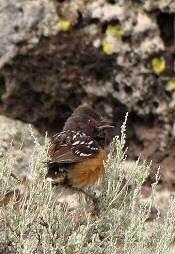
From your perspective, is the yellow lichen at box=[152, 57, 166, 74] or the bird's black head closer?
the bird's black head

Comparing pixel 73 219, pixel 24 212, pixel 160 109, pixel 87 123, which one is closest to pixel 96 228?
pixel 73 219

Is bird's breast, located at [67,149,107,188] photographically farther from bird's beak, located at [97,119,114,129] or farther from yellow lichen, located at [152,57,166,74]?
yellow lichen, located at [152,57,166,74]

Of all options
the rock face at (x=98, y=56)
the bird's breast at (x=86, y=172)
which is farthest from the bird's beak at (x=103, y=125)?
the rock face at (x=98, y=56)

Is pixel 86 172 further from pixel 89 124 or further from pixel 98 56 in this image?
pixel 98 56

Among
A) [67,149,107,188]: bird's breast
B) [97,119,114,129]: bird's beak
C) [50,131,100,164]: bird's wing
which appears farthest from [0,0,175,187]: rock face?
→ [67,149,107,188]: bird's breast

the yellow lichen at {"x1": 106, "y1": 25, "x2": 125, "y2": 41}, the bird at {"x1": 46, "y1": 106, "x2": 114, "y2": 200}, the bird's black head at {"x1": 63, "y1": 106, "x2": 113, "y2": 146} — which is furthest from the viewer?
the yellow lichen at {"x1": 106, "y1": 25, "x2": 125, "y2": 41}

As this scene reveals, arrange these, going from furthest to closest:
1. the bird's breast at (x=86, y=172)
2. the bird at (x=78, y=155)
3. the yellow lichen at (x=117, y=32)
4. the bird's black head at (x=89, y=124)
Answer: the yellow lichen at (x=117, y=32) → the bird's black head at (x=89, y=124) → the bird's breast at (x=86, y=172) → the bird at (x=78, y=155)

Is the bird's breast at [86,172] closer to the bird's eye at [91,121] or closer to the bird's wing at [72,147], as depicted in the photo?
the bird's wing at [72,147]

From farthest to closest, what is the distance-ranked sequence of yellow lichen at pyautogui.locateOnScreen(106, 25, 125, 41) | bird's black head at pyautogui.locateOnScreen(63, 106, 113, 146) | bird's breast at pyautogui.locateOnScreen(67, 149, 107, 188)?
yellow lichen at pyautogui.locateOnScreen(106, 25, 125, 41)
bird's black head at pyautogui.locateOnScreen(63, 106, 113, 146)
bird's breast at pyautogui.locateOnScreen(67, 149, 107, 188)
